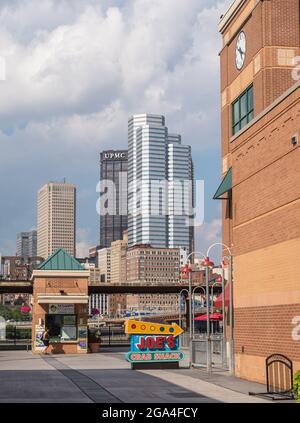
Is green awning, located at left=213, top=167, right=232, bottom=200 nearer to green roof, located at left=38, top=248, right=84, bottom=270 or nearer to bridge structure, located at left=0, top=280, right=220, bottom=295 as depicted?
green roof, located at left=38, top=248, right=84, bottom=270

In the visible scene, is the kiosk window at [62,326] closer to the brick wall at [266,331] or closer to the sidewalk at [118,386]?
the sidewalk at [118,386]

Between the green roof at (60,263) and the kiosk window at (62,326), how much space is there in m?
3.38

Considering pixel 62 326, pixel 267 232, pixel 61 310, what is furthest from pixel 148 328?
pixel 62 326

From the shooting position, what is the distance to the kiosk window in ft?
164

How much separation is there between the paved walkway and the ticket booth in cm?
1449

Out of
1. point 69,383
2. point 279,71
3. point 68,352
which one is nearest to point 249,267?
point 69,383

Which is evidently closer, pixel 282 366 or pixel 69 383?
pixel 282 366

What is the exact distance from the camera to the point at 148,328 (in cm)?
3378

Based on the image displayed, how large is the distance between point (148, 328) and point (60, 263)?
61.6ft

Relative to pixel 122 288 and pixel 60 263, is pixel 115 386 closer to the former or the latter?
pixel 60 263

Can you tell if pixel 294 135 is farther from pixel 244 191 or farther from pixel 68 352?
pixel 68 352

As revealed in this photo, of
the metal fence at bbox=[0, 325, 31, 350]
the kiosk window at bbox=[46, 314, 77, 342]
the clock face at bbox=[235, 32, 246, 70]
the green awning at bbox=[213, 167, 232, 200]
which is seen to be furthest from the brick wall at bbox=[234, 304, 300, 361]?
the metal fence at bbox=[0, 325, 31, 350]

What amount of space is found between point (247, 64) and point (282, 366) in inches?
827

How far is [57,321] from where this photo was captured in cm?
5016
